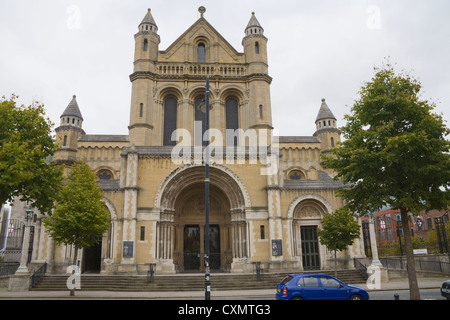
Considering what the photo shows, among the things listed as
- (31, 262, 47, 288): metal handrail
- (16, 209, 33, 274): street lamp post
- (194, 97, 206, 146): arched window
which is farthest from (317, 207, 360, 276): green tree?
(16, 209, 33, 274): street lamp post

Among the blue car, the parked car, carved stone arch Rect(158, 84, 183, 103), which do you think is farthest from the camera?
carved stone arch Rect(158, 84, 183, 103)

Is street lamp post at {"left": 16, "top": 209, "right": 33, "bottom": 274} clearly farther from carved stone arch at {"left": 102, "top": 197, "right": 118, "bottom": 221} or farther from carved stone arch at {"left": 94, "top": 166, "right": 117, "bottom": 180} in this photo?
carved stone arch at {"left": 94, "top": 166, "right": 117, "bottom": 180}

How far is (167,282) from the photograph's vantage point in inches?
815

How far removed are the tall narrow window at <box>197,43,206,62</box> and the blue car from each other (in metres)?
27.2

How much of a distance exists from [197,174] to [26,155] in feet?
46.2

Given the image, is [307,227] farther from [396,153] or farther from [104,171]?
[104,171]

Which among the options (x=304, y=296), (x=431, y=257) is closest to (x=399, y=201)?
(x=304, y=296)

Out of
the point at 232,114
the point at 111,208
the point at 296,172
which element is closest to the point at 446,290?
the point at 111,208

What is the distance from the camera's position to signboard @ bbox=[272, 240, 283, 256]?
80.1 feet

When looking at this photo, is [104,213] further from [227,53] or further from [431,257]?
[431,257]

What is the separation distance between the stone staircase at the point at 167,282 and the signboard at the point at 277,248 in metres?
2.06

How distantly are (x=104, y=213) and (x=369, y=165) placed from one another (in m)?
15.1

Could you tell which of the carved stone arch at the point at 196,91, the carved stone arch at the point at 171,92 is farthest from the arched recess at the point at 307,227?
the carved stone arch at the point at 171,92

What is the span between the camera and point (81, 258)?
2527cm
